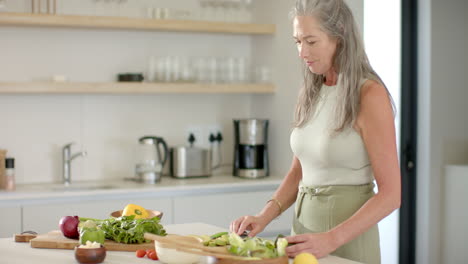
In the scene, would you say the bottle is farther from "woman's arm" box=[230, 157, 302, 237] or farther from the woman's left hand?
the woman's left hand

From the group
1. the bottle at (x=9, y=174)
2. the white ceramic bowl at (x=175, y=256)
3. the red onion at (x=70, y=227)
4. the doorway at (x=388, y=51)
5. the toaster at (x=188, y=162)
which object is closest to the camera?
the white ceramic bowl at (x=175, y=256)

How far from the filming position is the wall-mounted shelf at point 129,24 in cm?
414

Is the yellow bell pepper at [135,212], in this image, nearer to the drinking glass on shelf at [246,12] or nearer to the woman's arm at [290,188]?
the woman's arm at [290,188]

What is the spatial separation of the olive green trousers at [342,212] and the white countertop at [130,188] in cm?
193

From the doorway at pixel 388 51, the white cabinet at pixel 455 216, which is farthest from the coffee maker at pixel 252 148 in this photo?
the white cabinet at pixel 455 216

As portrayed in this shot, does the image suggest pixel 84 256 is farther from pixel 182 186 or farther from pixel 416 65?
pixel 416 65

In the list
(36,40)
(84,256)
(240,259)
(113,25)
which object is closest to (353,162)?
(240,259)

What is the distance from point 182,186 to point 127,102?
0.81 m

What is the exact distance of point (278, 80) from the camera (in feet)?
16.0

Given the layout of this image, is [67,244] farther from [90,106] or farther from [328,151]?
[90,106]

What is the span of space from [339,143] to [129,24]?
245cm

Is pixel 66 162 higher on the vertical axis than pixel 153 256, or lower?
higher

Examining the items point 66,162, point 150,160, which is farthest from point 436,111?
point 66,162

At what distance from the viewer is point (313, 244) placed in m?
2.11
